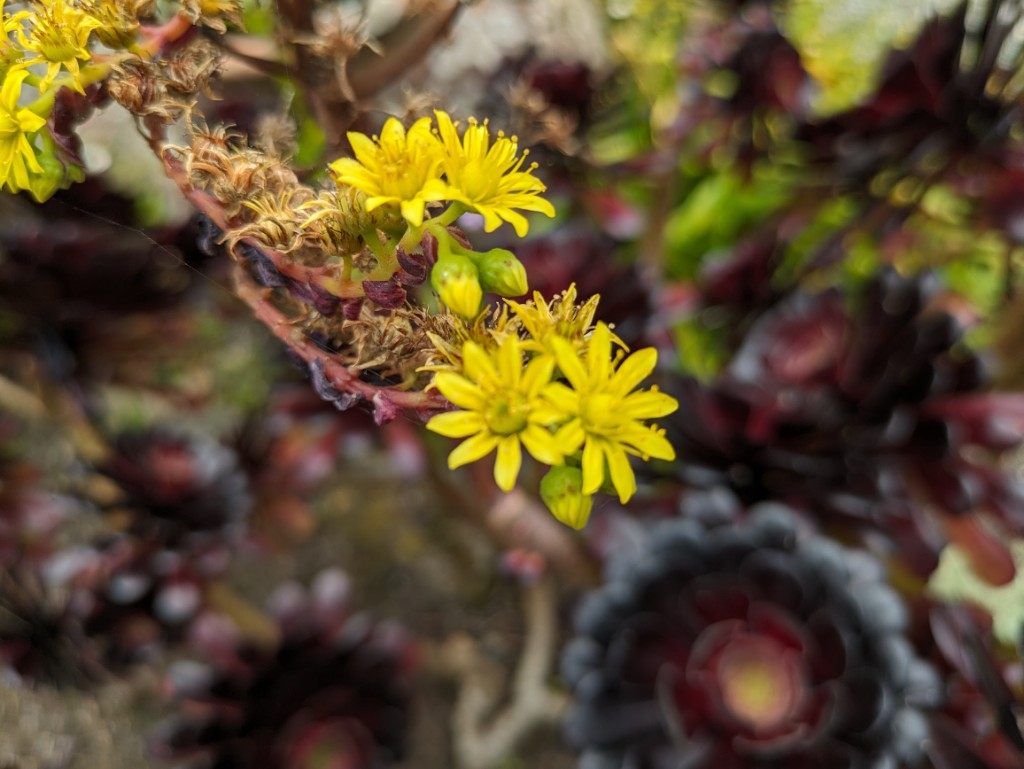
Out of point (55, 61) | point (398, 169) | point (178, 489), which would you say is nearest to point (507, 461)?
point (398, 169)

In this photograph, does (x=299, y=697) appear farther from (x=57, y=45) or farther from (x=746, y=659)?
(x=57, y=45)

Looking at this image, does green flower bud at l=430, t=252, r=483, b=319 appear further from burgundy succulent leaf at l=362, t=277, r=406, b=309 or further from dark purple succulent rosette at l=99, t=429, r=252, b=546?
dark purple succulent rosette at l=99, t=429, r=252, b=546

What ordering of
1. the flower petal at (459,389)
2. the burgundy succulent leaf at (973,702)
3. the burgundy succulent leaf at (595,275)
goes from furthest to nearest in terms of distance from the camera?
the burgundy succulent leaf at (595,275)
the burgundy succulent leaf at (973,702)
the flower petal at (459,389)

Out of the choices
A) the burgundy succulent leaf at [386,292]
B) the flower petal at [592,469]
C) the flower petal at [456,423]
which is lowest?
the flower petal at [592,469]

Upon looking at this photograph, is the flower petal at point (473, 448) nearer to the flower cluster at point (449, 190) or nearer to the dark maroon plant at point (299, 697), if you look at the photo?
the flower cluster at point (449, 190)

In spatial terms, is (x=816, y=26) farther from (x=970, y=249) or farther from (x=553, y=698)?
(x=553, y=698)

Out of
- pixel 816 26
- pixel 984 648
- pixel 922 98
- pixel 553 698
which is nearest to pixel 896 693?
pixel 984 648

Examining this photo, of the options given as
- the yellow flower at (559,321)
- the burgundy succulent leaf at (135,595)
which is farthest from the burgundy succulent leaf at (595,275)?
the burgundy succulent leaf at (135,595)
